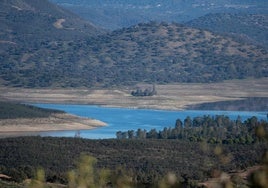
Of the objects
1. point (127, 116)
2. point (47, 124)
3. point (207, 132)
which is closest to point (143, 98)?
point (127, 116)

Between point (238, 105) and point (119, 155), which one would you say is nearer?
point (119, 155)

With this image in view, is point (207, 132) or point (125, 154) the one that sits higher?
point (207, 132)

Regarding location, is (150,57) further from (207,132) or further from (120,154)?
(120,154)

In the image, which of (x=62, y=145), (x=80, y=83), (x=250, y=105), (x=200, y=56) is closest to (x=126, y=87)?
(x=80, y=83)

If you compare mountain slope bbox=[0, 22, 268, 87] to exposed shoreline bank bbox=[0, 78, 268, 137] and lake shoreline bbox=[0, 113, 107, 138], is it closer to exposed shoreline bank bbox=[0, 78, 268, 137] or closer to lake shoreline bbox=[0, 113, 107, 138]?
exposed shoreline bank bbox=[0, 78, 268, 137]

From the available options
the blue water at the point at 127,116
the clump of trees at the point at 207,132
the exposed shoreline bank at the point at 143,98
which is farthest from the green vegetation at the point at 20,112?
the exposed shoreline bank at the point at 143,98
